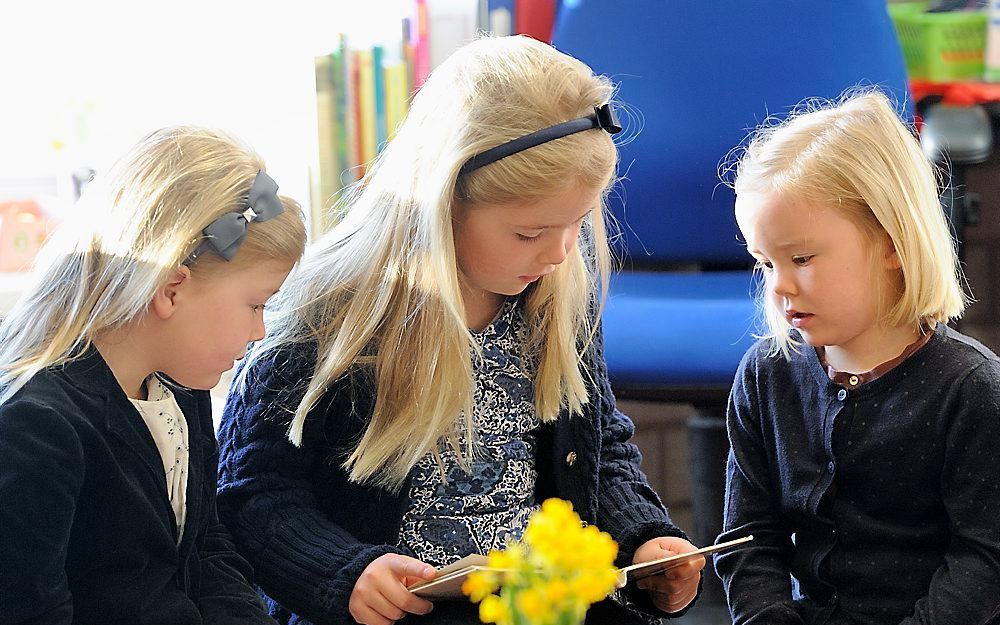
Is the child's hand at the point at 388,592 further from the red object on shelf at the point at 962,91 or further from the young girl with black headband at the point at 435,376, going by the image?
the red object on shelf at the point at 962,91

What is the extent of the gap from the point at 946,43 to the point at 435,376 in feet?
5.23

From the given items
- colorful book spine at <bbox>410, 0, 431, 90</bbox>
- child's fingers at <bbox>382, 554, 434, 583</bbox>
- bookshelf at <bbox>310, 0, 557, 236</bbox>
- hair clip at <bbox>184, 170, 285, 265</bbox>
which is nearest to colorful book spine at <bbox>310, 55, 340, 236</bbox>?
bookshelf at <bbox>310, 0, 557, 236</bbox>

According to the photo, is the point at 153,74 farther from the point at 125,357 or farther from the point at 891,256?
the point at 891,256

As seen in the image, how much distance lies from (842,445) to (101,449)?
2.34 ft

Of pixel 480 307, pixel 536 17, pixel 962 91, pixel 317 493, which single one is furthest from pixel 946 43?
pixel 317 493

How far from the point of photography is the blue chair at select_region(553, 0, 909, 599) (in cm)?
194

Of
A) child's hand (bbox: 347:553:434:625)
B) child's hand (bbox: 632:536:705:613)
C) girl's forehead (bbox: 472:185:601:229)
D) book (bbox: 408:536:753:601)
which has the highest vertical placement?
girl's forehead (bbox: 472:185:601:229)

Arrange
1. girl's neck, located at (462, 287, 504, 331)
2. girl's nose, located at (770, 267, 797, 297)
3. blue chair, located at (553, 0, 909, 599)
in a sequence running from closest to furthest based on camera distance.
Result: 1. girl's nose, located at (770, 267, 797, 297)
2. girl's neck, located at (462, 287, 504, 331)
3. blue chair, located at (553, 0, 909, 599)

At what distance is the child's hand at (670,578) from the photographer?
3.81 ft

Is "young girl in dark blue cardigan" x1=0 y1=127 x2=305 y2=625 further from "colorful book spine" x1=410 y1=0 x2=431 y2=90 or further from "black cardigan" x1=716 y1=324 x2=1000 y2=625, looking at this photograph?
"colorful book spine" x1=410 y1=0 x2=431 y2=90

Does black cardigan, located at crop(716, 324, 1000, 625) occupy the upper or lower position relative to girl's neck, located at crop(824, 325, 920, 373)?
lower

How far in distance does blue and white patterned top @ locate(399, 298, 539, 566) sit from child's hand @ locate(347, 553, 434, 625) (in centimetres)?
12

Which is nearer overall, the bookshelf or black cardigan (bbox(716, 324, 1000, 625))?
black cardigan (bbox(716, 324, 1000, 625))

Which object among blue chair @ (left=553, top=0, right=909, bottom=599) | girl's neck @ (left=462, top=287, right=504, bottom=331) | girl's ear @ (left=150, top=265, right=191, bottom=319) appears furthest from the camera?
blue chair @ (left=553, top=0, right=909, bottom=599)
